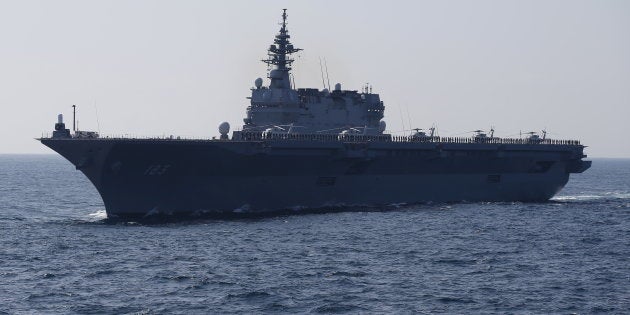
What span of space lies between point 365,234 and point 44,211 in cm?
2646

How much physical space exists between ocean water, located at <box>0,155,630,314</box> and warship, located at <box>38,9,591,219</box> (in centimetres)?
200

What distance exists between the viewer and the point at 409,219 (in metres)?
46.0

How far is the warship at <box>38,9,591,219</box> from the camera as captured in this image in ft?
139

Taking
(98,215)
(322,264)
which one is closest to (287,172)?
(98,215)

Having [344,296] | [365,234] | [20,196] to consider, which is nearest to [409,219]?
[365,234]

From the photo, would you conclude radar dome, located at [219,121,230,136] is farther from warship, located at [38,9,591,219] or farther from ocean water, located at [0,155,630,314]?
ocean water, located at [0,155,630,314]

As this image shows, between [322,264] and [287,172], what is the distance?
15487mm

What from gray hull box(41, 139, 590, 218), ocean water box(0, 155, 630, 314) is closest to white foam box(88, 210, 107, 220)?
ocean water box(0, 155, 630, 314)

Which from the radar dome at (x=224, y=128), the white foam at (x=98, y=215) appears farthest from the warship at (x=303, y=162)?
the white foam at (x=98, y=215)

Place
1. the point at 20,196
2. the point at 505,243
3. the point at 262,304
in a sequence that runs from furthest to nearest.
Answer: the point at 20,196 → the point at 505,243 → the point at 262,304

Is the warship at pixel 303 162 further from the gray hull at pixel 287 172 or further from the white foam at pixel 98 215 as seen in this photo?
the white foam at pixel 98 215

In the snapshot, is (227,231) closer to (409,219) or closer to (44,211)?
(409,219)

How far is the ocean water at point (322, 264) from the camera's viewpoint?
2548cm

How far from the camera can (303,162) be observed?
47.0 metres
